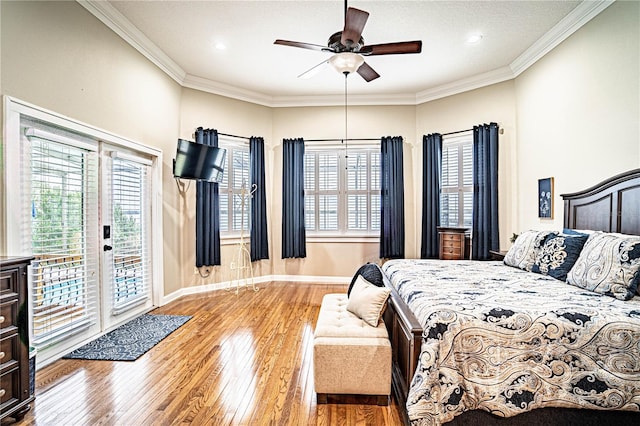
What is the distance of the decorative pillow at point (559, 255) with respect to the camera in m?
2.73

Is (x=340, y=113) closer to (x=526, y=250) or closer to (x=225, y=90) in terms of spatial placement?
(x=225, y=90)

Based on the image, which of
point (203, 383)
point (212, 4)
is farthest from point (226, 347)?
point (212, 4)

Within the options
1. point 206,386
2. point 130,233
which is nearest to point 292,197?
point 130,233

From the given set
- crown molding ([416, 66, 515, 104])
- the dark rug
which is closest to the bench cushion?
the dark rug

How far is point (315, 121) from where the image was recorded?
599 cm

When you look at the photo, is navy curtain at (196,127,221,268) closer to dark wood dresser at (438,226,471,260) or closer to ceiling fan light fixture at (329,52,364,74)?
ceiling fan light fixture at (329,52,364,74)

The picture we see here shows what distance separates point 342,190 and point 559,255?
3.71 m

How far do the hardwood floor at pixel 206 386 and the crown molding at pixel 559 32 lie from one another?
162 inches

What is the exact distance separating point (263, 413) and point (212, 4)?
366 cm

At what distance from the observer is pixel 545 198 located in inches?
161

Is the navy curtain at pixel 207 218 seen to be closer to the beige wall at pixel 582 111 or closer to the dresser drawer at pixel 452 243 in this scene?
the dresser drawer at pixel 452 243

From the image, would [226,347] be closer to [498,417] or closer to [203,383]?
[203,383]

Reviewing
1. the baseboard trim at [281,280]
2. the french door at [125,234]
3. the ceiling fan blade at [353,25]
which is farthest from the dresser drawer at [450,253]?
the french door at [125,234]

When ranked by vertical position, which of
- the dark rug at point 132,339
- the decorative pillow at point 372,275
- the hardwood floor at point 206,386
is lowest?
the hardwood floor at point 206,386
